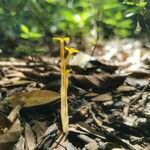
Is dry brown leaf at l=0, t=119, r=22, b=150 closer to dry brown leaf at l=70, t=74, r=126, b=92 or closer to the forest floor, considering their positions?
the forest floor

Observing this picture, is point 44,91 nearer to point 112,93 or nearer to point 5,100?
point 5,100

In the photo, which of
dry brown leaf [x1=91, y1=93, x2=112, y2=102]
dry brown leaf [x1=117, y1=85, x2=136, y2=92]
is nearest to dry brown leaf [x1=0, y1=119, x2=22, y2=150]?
dry brown leaf [x1=91, y1=93, x2=112, y2=102]

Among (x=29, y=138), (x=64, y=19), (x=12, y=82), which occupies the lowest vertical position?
(x=29, y=138)

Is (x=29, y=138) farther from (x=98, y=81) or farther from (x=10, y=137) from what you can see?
(x=98, y=81)

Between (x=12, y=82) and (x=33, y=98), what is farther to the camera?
(x=12, y=82)

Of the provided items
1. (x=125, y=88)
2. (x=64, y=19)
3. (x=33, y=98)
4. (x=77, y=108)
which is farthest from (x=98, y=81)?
(x=64, y=19)

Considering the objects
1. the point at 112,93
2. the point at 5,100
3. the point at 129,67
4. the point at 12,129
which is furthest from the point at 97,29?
the point at 12,129
